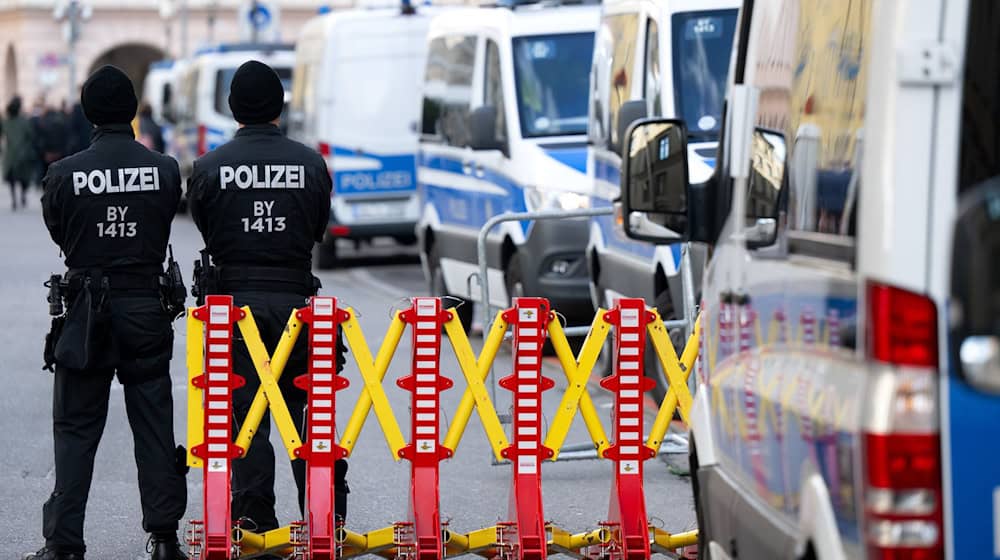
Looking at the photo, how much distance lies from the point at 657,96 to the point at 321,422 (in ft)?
17.8

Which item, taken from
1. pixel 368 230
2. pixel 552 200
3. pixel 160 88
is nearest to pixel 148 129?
pixel 368 230

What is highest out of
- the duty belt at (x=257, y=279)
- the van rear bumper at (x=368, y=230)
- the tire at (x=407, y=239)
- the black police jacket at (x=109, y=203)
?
the black police jacket at (x=109, y=203)

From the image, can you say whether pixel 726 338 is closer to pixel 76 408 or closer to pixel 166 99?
pixel 76 408

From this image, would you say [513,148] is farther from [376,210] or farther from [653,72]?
[376,210]

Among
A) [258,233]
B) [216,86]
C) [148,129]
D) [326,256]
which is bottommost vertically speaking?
[326,256]

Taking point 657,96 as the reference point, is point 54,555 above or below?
below

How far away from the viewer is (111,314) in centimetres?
730

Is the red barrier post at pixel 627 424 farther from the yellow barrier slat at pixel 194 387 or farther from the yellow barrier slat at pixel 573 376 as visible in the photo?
the yellow barrier slat at pixel 194 387

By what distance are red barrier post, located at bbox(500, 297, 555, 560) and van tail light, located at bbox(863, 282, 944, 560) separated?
3.32m

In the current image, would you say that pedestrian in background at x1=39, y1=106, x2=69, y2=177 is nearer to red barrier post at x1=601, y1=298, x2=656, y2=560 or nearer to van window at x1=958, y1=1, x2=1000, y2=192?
red barrier post at x1=601, y1=298, x2=656, y2=560

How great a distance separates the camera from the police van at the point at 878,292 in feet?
11.9

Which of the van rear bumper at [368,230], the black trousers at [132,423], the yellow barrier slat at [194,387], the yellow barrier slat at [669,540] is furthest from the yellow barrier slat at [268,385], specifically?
the van rear bumper at [368,230]

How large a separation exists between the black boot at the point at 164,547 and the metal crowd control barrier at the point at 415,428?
1.01 ft

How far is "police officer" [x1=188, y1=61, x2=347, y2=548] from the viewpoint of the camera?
7.37m
